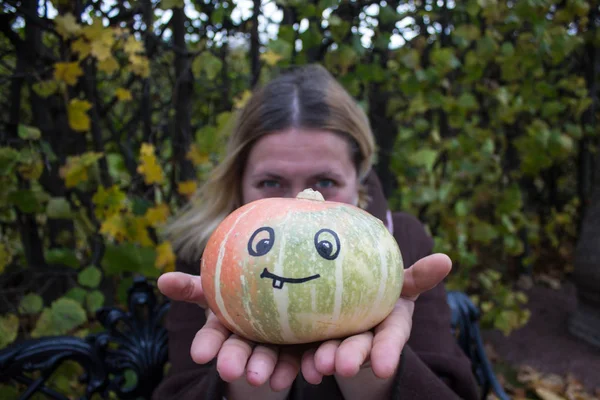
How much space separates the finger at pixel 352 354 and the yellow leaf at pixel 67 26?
1867 mm

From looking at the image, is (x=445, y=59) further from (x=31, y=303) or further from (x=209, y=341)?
(x=31, y=303)

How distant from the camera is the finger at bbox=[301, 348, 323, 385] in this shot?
3.26 feet

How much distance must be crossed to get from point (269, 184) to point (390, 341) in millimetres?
920

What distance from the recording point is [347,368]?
897mm

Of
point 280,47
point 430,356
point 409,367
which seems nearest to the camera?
point 409,367

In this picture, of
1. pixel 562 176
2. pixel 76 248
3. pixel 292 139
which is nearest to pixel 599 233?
pixel 562 176

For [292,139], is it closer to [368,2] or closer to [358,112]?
[358,112]

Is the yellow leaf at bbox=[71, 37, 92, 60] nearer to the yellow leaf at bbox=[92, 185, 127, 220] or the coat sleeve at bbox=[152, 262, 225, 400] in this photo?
the yellow leaf at bbox=[92, 185, 127, 220]

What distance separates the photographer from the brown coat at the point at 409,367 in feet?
4.41

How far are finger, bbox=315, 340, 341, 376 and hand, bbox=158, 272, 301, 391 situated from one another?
0.12m

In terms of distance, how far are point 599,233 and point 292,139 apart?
360 cm

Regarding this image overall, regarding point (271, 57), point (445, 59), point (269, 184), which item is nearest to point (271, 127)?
point (269, 184)

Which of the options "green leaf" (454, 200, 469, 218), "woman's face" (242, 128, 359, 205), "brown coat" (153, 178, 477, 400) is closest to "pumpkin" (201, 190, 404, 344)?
"brown coat" (153, 178, 477, 400)

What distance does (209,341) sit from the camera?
1.06m
